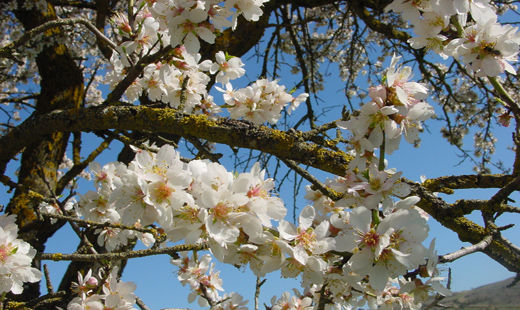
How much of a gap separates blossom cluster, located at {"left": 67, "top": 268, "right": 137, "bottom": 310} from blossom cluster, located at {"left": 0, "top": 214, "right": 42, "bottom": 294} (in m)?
0.23

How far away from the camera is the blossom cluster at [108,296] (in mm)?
1665

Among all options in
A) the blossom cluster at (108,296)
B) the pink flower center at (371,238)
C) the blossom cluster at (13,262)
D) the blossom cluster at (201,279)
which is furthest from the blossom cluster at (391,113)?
the blossom cluster at (201,279)

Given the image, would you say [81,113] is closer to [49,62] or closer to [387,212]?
[387,212]

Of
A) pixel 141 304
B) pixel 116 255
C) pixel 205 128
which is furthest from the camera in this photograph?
pixel 141 304

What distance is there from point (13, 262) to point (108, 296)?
428mm

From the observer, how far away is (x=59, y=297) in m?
2.03

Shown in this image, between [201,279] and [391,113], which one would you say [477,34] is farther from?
[201,279]

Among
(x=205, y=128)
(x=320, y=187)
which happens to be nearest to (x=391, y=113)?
(x=320, y=187)

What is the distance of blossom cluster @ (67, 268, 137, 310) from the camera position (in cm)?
167

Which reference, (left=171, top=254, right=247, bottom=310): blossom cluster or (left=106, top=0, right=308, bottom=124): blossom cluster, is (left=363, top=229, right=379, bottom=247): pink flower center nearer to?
(left=106, top=0, right=308, bottom=124): blossom cluster

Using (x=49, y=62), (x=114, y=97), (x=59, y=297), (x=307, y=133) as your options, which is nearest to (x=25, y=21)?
(x=49, y=62)

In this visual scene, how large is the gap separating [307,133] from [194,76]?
100cm

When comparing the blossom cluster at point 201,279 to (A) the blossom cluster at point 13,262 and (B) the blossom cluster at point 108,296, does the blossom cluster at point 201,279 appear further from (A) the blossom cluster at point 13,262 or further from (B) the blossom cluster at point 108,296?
(A) the blossom cluster at point 13,262

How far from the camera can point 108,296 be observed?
1.67 meters
